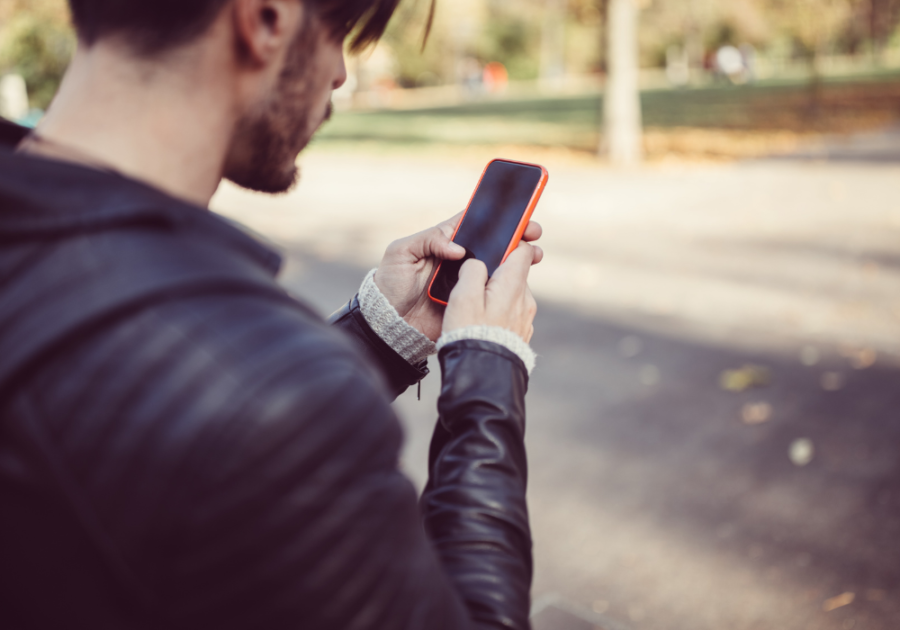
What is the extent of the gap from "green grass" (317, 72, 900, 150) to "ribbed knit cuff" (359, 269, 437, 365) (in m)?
15.3

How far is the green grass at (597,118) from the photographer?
1914 centimetres

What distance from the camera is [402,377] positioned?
1630 mm

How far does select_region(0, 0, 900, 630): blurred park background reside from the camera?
10.4 ft

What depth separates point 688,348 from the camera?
17.8 ft

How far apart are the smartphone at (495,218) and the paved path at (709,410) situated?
1.78 m

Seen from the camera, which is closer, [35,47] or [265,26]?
[265,26]

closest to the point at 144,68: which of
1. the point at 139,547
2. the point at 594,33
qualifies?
the point at 139,547

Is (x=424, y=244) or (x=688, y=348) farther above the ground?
(x=688, y=348)

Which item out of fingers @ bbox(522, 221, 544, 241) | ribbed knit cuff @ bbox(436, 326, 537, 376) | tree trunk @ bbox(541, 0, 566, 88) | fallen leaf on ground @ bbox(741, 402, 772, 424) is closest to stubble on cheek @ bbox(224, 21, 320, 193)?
ribbed knit cuff @ bbox(436, 326, 537, 376)

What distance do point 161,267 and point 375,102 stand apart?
164 feet

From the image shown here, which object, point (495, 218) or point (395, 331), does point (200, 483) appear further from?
point (495, 218)

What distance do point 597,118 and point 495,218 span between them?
75.9 feet

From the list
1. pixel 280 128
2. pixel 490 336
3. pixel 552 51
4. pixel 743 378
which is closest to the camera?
pixel 280 128

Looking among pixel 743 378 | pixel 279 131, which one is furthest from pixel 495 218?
pixel 743 378
